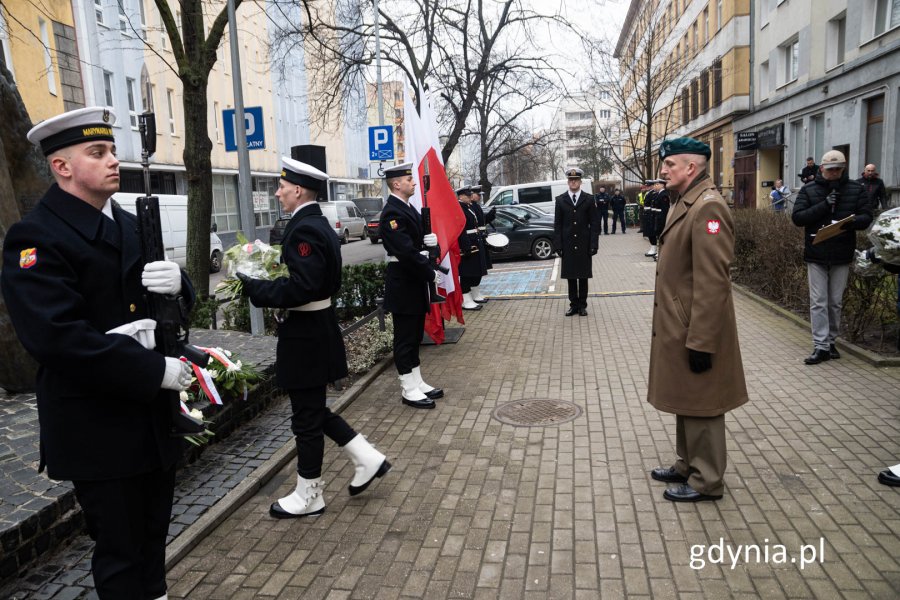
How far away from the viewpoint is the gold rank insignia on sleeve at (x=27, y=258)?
7.52 ft

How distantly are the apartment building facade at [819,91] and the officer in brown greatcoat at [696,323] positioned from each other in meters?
15.4

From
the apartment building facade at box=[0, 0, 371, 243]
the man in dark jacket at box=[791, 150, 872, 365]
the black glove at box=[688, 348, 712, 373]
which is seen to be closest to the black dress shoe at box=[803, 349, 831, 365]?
the man in dark jacket at box=[791, 150, 872, 365]

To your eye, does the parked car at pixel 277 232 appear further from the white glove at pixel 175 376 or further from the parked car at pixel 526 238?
the white glove at pixel 175 376

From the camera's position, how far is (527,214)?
20281 millimetres

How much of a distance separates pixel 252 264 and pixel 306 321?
543 millimetres

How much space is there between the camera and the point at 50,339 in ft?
7.41

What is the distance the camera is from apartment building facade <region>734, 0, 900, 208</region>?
55.5 feet

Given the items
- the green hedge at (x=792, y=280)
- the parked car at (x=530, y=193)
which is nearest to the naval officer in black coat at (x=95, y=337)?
the green hedge at (x=792, y=280)

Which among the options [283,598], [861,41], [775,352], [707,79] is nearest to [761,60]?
[707,79]

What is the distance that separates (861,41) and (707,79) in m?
16.4

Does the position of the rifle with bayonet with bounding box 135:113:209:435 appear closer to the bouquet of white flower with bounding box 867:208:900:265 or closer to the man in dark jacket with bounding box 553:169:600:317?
the bouquet of white flower with bounding box 867:208:900:265

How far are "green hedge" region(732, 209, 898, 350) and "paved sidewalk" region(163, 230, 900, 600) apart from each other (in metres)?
0.91

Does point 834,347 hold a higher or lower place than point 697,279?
lower

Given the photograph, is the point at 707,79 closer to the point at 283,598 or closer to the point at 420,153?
the point at 420,153
